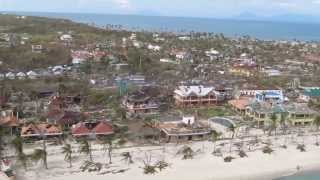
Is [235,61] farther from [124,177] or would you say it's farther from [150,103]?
[124,177]

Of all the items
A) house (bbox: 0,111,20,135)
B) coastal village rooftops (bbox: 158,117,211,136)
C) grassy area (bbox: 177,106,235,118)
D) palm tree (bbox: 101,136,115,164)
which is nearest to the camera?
palm tree (bbox: 101,136,115,164)

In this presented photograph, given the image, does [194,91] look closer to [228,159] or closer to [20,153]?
[228,159]

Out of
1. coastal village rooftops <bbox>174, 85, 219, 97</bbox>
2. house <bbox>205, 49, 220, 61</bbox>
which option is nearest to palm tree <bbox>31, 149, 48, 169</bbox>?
coastal village rooftops <bbox>174, 85, 219, 97</bbox>

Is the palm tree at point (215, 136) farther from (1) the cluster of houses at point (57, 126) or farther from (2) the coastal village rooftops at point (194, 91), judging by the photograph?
(2) the coastal village rooftops at point (194, 91)

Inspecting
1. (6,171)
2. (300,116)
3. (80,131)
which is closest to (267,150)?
(300,116)

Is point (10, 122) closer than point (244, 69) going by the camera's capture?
Yes

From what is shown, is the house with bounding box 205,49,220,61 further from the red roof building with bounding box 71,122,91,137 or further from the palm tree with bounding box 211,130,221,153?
the red roof building with bounding box 71,122,91,137

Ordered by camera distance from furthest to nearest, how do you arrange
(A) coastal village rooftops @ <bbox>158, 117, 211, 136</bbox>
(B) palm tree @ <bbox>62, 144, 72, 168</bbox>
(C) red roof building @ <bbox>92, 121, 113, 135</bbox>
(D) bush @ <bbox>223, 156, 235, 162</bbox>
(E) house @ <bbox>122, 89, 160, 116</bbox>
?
1. (E) house @ <bbox>122, 89, 160, 116</bbox>
2. (A) coastal village rooftops @ <bbox>158, 117, 211, 136</bbox>
3. (C) red roof building @ <bbox>92, 121, 113, 135</bbox>
4. (D) bush @ <bbox>223, 156, 235, 162</bbox>
5. (B) palm tree @ <bbox>62, 144, 72, 168</bbox>
